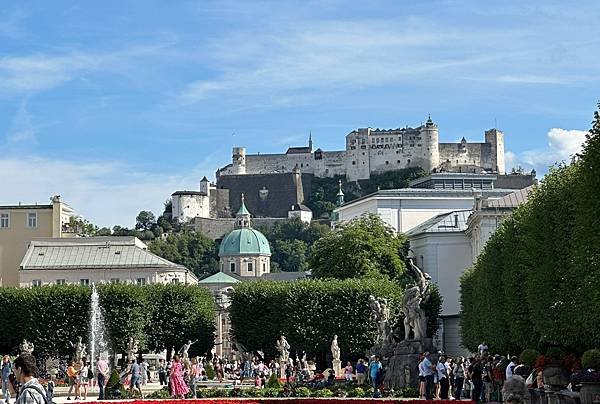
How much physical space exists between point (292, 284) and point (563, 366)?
46.4m

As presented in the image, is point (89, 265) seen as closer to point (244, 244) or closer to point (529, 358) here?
point (529, 358)

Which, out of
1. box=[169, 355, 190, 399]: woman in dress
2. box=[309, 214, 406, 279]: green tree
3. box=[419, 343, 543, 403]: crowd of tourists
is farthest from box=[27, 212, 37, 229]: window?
box=[419, 343, 543, 403]: crowd of tourists

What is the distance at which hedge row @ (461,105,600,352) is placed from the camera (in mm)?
35719

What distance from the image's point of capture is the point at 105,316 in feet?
253

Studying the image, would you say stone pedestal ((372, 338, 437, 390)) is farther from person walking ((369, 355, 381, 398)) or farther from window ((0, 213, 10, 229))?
window ((0, 213, 10, 229))

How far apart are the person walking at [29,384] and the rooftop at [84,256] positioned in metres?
91.3

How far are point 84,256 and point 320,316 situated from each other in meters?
36.3

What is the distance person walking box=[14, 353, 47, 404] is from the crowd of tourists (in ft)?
74.2

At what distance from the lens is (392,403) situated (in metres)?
37.4

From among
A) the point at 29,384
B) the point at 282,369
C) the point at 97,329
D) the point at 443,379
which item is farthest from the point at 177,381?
the point at 97,329

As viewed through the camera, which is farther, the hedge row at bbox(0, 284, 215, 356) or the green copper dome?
the green copper dome

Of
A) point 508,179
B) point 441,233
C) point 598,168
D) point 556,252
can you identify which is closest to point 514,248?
point 556,252

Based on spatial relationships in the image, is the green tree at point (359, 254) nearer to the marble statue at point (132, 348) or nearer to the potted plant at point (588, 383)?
the marble statue at point (132, 348)

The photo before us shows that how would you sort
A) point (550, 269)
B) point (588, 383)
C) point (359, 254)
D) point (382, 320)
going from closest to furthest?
1. point (588, 383)
2. point (550, 269)
3. point (382, 320)
4. point (359, 254)
